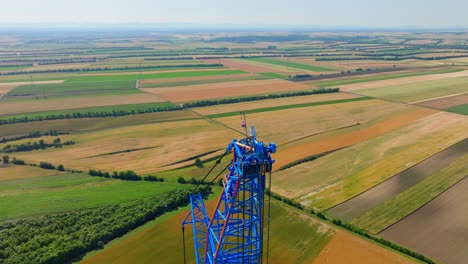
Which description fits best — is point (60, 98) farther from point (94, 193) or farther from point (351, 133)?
point (351, 133)

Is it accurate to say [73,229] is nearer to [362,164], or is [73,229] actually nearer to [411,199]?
[411,199]

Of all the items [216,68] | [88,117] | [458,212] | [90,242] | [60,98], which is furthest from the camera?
[216,68]

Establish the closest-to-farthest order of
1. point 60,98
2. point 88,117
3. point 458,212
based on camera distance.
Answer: point 458,212 < point 88,117 < point 60,98

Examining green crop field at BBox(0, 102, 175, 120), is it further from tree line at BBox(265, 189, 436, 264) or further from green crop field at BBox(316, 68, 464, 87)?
green crop field at BBox(316, 68, 464, 87)

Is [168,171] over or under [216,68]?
under

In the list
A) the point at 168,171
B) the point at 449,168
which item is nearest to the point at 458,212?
the point at 449,168

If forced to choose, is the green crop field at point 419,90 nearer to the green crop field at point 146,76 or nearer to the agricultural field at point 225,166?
the agricultural field at point 225,166

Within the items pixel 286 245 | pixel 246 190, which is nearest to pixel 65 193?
pixel 286 245
